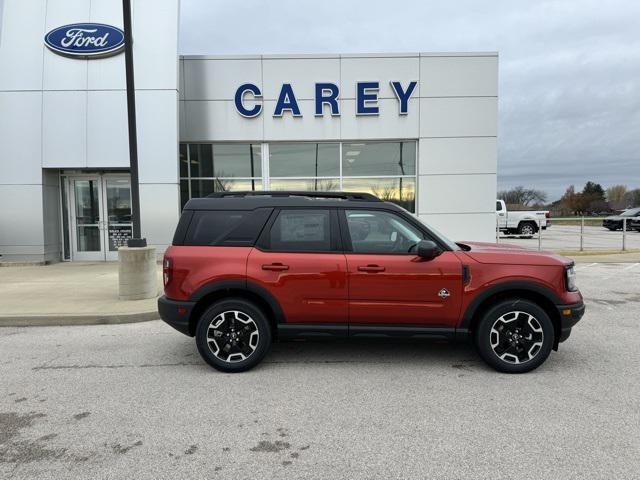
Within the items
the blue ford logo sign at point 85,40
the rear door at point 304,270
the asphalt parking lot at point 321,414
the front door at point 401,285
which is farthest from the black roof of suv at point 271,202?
the blue ford logo sign at point 85,40

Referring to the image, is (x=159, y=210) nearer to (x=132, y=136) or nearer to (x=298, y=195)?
(x=132, y=136)

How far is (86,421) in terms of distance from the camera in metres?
3.52

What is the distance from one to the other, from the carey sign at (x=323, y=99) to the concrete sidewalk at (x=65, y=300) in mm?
5693

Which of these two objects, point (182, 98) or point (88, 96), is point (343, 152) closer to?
point (182, 98)

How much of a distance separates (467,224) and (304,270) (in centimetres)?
1045

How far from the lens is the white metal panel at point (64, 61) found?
39.7ft

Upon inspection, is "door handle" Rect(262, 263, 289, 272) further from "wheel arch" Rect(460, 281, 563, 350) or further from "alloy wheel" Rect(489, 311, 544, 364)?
"alloy wheel" Rect(489, 311, 544, 364)

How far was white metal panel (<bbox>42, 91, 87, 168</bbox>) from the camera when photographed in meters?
12.1

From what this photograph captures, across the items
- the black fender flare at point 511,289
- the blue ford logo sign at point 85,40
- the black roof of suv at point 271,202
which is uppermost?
the blue ford logo sign at point 85,40

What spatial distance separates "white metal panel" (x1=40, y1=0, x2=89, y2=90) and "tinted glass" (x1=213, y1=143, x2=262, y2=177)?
409cm

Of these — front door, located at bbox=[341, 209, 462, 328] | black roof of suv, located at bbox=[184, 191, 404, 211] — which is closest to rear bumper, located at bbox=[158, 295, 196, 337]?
black roof of suv, located at bbox=[184, 191, 404, 211]

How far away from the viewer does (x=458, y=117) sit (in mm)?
13398

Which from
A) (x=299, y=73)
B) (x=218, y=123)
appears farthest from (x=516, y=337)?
(x=218, y=123)

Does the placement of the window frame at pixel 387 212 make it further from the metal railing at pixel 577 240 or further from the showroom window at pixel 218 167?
the showroom window at pixel 218 167
